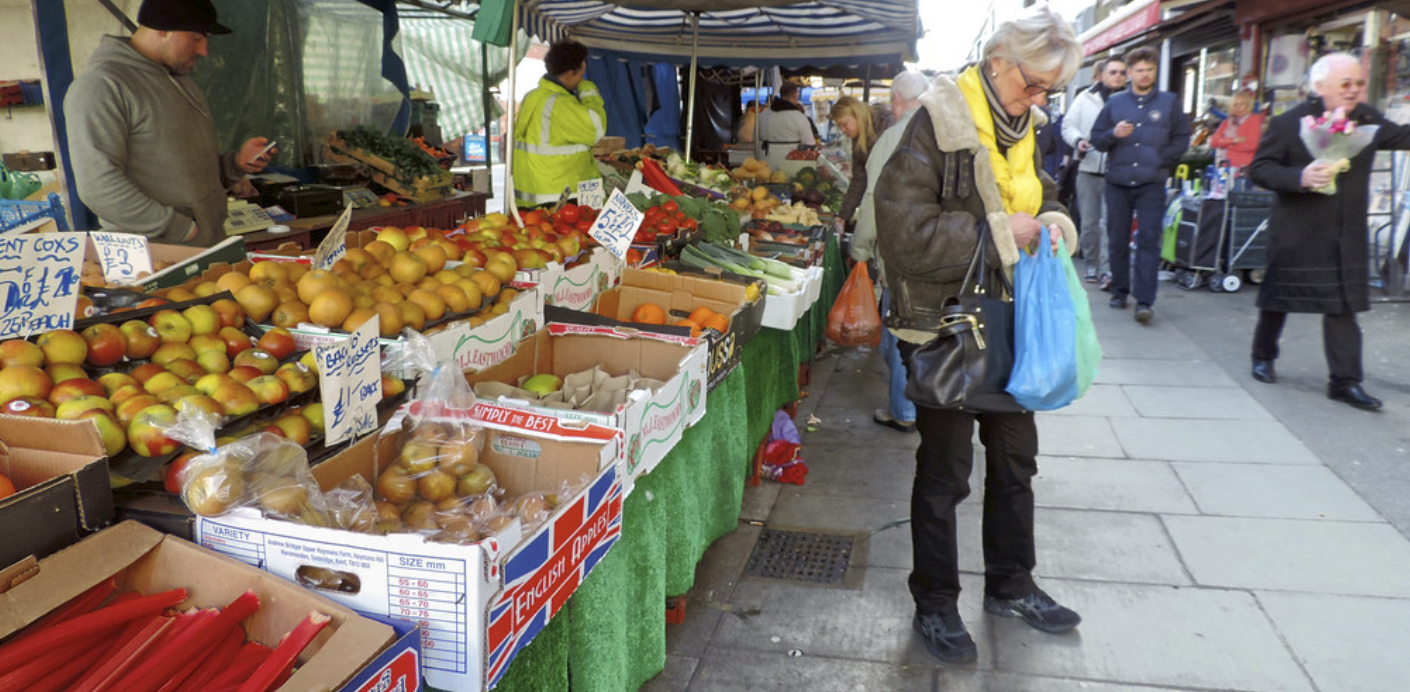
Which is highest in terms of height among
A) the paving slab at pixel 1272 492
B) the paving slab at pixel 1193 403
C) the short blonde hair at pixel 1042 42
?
the short blonde hair at pixel 1042 42

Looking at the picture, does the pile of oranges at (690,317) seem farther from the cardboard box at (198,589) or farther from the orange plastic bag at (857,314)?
the cardboard box at (198,589)

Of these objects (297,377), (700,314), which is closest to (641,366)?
(700,314)

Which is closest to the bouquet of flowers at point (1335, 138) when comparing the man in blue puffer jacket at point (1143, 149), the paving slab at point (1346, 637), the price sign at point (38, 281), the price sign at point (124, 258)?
the man in blue puffer jacket at point (1143, 149)

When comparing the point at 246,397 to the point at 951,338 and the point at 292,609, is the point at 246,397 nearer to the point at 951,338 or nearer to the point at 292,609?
the point at 292,609

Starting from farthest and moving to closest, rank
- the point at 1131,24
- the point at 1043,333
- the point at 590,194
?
1. the point at 1131,24
2. the point at 590,194
3. the point at 1043,333

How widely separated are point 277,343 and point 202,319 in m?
0.18

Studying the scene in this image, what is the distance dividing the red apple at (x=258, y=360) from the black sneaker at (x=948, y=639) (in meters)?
2.19

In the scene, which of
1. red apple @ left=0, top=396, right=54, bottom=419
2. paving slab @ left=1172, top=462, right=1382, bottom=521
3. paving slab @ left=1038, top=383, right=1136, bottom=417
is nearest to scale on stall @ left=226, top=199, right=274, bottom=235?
red apple @ left=0, top=396, right=54, bottom=419

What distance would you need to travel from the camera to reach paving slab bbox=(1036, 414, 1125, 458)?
5.18 meters

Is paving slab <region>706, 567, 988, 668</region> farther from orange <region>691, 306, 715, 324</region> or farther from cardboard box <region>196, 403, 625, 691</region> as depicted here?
cardboard box <region>196, 403, 625, 691</region>

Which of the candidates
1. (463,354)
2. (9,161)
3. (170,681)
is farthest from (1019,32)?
(9,161)

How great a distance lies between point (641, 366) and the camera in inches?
124

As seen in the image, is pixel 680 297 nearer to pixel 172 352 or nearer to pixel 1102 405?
pixel 172 352

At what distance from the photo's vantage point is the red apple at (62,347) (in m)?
1.93
